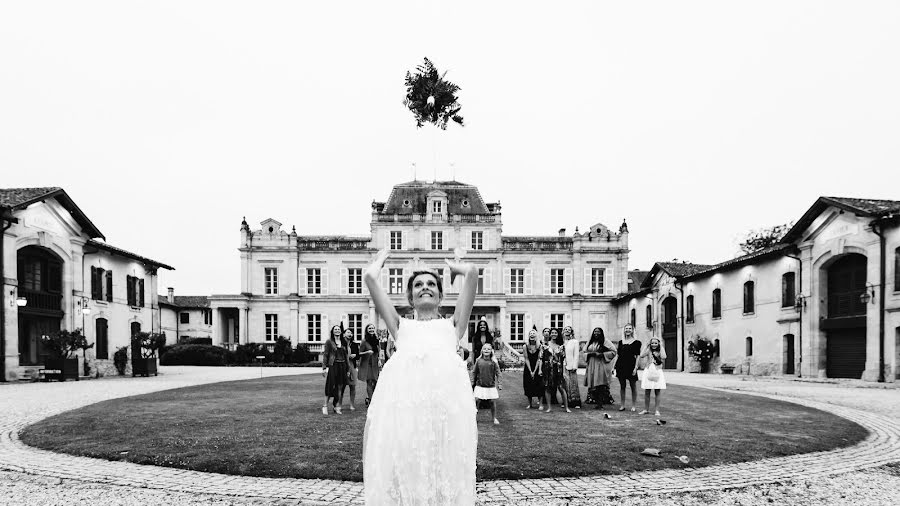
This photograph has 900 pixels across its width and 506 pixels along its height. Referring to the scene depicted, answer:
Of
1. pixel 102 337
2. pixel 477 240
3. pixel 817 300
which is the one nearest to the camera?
pixel 817 300

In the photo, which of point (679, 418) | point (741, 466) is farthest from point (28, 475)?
point (679, 418)

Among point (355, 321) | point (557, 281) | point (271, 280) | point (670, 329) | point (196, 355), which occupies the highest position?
point (271, 280)

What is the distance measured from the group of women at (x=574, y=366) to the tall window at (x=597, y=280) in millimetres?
37625

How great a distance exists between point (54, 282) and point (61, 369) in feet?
15.1

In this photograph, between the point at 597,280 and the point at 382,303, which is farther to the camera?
the point at 597,280

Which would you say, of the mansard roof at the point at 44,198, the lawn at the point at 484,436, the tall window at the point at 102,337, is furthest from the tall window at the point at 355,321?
the lawn at the point at 484,436

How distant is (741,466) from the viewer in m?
7.22

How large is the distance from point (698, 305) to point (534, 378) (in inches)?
1016

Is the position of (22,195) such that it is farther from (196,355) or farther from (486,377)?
(486,377)

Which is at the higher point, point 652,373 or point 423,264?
point 423,264

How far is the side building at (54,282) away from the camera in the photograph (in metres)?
23.3

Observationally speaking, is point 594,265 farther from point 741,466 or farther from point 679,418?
point 741,466

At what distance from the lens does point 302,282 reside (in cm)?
5016

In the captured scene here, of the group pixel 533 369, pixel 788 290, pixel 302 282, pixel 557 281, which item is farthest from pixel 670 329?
pixel 533 369
